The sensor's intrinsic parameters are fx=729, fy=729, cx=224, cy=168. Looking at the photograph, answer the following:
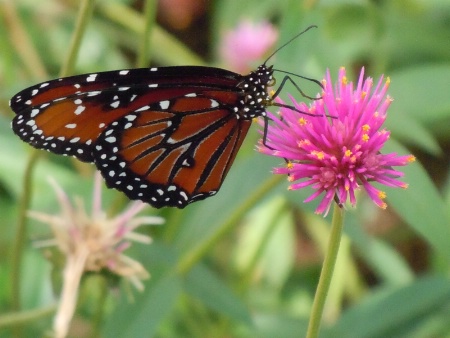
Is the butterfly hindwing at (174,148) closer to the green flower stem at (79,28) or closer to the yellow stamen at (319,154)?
the green flower stem at (79,28)

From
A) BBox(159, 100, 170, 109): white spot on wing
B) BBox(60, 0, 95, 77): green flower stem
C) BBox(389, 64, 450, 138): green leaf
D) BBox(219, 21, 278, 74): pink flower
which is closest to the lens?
BBox(60, 0, 95, 77): green flower stem

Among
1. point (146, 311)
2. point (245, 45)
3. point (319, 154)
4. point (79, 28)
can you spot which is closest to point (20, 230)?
point (146, 311)

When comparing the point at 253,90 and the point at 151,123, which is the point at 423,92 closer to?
the point at 253,90

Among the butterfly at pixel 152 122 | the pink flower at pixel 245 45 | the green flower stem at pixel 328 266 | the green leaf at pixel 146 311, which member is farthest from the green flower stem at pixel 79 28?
the pink flower at pixel 245 45

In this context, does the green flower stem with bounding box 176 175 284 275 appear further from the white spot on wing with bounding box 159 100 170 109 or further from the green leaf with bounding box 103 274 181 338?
the white spot on wing with bounding box 159 100 170 109

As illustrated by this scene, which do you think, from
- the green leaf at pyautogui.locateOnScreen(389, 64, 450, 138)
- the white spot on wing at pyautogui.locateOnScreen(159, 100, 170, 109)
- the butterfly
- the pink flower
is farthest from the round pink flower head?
the pink flower

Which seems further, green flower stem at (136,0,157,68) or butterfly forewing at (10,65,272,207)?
green flower stem at (136,0,157,68)
